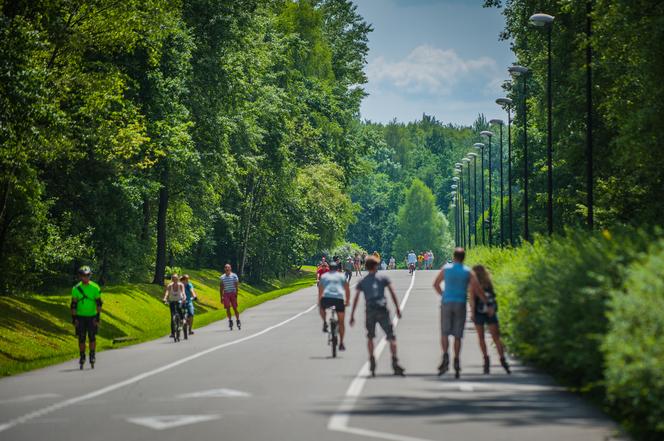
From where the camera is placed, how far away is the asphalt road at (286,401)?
46.8 ft

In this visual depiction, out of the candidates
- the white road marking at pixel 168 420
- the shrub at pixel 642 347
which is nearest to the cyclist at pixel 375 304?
the white road marking at pixel 168 420

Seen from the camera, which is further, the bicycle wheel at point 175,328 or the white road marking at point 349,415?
the bicycle wheel at point 175,328

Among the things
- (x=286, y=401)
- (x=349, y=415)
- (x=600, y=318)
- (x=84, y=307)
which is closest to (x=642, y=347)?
(x=600, y=318)

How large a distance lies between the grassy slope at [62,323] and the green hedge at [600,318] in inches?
426

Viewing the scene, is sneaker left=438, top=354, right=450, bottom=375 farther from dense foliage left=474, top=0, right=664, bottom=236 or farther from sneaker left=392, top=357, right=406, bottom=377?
dense foliage left=474, top=0, right=664, bottom=236

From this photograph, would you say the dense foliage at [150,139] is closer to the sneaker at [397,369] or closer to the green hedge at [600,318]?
the sneaker at [397,369]

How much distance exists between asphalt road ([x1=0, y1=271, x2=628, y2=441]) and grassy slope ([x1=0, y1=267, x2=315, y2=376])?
A: 3423 mm

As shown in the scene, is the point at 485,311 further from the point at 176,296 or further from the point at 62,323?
the point at 62,323

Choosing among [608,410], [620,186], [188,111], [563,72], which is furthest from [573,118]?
[608,410]

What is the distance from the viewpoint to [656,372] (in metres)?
11.9

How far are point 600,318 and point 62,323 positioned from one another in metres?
27.0

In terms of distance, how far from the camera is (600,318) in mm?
16328

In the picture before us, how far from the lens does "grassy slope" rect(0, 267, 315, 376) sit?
33406mm

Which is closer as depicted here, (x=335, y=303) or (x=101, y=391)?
(x=101, y=391)
